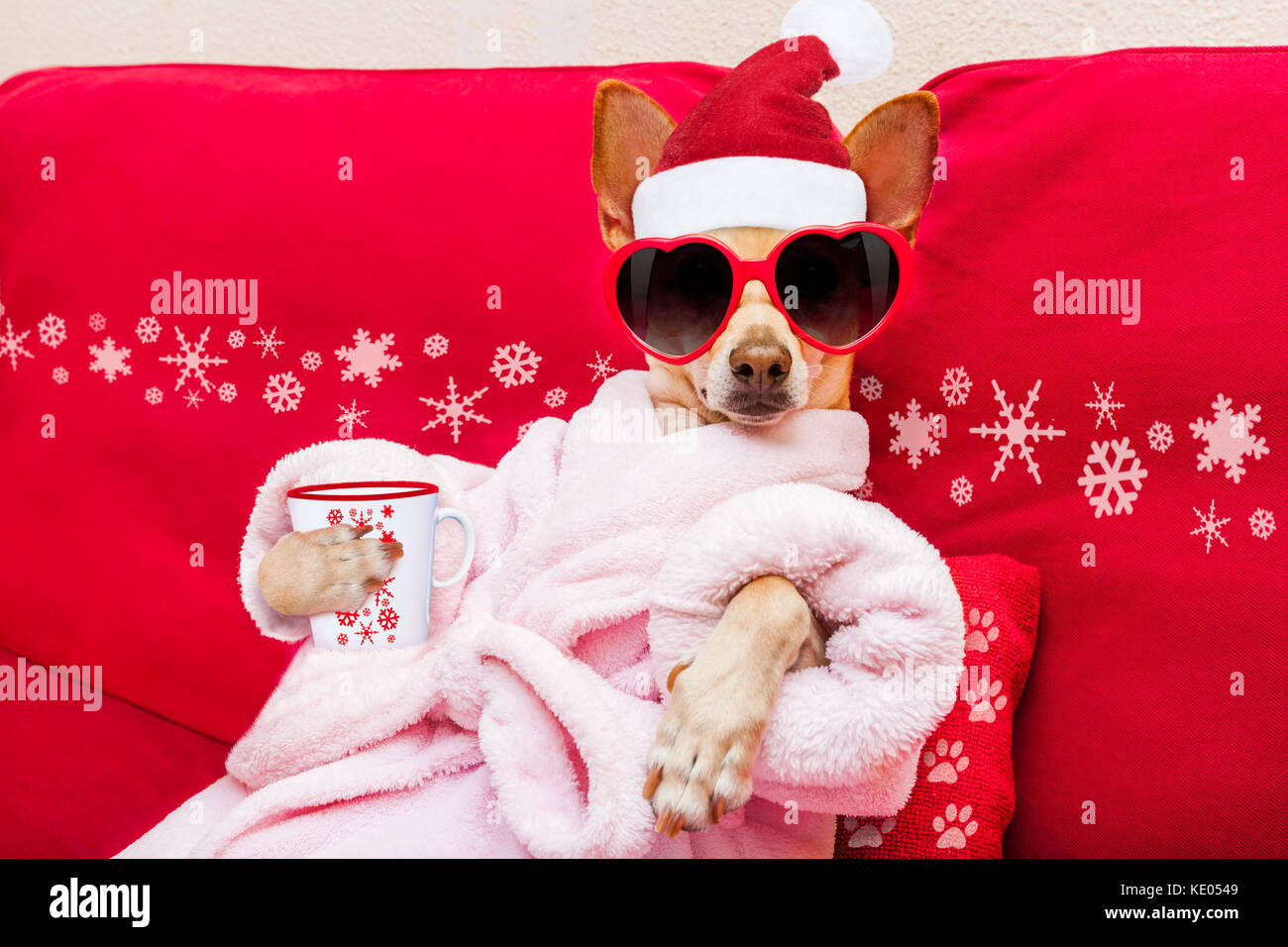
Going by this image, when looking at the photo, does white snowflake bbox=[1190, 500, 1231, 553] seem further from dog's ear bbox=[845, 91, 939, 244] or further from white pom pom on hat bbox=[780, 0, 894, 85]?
white pom pom on hat bbox=[780, 0, 894, 85]

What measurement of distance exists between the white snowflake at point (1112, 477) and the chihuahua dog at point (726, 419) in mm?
269

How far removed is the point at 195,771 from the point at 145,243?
795 mm

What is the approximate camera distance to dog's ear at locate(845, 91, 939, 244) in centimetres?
90

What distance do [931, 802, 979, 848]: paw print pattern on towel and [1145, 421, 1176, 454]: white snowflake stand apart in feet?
1.30

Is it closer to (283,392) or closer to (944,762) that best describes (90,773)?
(283,392)

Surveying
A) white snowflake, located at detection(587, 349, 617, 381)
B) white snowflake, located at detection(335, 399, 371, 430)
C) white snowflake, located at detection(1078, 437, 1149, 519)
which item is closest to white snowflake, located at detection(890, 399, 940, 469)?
white snowflake, located at detection(1078, 437, 1149, 519)

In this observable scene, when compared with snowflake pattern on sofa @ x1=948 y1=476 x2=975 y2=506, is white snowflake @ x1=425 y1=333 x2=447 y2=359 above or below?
above

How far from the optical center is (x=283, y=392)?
1.24m

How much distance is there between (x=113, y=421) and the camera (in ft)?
4.18

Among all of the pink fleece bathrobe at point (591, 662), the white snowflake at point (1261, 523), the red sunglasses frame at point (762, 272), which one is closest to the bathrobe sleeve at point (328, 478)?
the pink fleece bathrobe at point (591, 662)

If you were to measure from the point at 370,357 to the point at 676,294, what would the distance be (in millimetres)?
590

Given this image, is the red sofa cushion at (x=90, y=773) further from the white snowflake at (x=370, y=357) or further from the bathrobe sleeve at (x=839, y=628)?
the bathrobe sleeve at (x=839, y=628)

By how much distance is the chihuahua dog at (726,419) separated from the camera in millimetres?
576

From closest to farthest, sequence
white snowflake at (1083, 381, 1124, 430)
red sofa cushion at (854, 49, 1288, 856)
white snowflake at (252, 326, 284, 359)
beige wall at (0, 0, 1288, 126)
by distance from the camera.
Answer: red sofa cushion at (854, 49, 1288, 856) → white snowflake at (1083, 381, 1124, 430) → beige wall at (0, 0, 1288, 126) → white snowflake at (252, 326, 284, 359)
